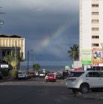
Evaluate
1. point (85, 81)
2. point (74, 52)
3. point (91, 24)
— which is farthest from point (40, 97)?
point (74, 52)

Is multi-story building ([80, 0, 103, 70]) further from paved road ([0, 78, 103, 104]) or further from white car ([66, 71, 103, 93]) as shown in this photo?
white car ([66, 71, 103, 93])

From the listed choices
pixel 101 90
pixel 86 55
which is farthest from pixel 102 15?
pixel 101 90

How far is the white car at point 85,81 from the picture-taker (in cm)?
3359

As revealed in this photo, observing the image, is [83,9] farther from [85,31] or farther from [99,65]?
[99,65]

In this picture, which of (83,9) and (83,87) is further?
(83,9)

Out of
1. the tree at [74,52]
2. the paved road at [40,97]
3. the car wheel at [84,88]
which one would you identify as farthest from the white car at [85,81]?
the tree at [74,52]

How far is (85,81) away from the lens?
111ft

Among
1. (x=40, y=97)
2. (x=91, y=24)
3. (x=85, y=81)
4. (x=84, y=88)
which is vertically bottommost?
(x=40, y=97)

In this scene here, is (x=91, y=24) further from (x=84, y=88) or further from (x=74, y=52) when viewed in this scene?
(x=84, y=88)

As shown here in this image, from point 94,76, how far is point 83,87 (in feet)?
4.45

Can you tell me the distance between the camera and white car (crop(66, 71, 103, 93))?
3359cm

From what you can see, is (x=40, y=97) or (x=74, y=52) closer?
(x=40, y=97)

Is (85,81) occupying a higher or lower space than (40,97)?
higher

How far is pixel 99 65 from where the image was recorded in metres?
94.1
